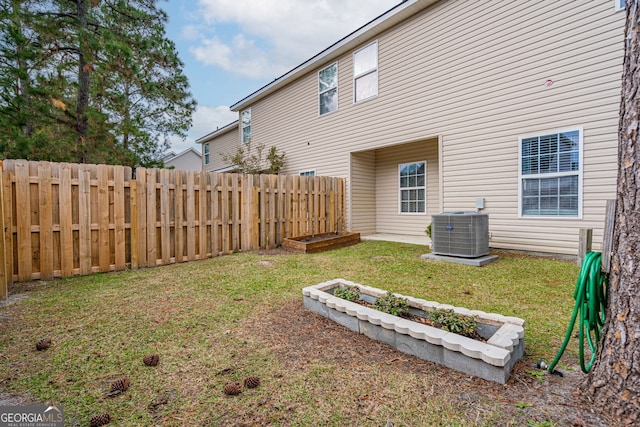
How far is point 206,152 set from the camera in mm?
19422

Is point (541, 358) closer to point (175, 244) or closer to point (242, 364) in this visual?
point (242, 364)

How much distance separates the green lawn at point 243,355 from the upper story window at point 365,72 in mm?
6458

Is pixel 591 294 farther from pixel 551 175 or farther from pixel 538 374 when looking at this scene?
pixel 551 175

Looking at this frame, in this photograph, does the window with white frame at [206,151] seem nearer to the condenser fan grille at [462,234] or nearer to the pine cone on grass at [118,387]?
the condenser fan grille at [462,234]

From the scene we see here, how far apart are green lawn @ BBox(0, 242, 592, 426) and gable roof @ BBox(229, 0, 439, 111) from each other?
6.82m

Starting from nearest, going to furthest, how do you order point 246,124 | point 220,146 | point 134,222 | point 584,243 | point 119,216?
point 584,243
point 119,216
point 134,222
point 246,124
point 220,146

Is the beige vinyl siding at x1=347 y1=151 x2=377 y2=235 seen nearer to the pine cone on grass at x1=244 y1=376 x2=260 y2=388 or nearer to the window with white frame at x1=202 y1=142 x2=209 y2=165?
the pine cone on grass at x1=244 y1=376 x2=260 y2=388

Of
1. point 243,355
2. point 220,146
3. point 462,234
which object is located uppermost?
point 220,146

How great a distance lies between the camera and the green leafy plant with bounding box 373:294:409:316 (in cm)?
258

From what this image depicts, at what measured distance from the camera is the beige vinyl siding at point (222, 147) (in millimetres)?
16141

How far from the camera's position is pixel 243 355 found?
2.25 m

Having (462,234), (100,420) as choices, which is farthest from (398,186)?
(100,420)

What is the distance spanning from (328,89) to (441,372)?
9675mm

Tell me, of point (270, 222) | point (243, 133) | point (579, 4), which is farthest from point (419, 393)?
point (243, 133)
